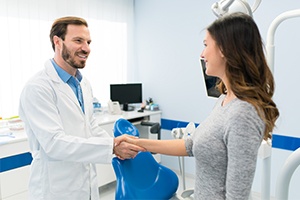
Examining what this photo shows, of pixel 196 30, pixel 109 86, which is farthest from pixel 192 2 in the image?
pixel 109 86

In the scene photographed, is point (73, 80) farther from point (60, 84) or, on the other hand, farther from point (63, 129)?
point (63, 129)

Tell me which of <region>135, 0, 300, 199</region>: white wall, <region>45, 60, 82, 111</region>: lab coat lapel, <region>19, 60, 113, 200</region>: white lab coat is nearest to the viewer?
<region>19, 60, 113, 200</region>: white lab coat

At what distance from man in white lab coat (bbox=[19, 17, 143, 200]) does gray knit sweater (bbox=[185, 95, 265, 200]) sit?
535 mm

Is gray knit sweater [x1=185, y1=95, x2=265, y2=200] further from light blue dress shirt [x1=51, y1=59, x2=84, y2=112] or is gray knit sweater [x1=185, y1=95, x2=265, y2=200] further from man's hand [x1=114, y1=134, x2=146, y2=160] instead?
light blue dress shirt [x1=51, y1=59, x2=84, y2=112]

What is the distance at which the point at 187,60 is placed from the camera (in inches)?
135

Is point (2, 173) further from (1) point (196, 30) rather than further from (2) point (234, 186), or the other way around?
(1) point (196, 30)

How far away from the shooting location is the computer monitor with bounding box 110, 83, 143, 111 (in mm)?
3589

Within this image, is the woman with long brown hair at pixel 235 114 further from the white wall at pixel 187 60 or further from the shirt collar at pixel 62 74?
the white wall at pixel 187 60

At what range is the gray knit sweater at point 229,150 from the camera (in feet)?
2.93

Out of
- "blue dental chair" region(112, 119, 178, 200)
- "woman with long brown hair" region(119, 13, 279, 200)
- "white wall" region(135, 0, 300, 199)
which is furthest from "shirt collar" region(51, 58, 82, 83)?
"white wall" region(135, 0, 300, 199)

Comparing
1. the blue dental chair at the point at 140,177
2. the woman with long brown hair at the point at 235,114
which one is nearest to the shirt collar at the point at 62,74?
the blue dental chair at the point at 140,177

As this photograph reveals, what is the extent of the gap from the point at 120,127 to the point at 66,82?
15.1 inches

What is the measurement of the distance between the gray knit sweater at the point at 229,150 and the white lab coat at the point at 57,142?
0.56 m

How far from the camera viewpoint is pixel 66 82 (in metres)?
1.54
